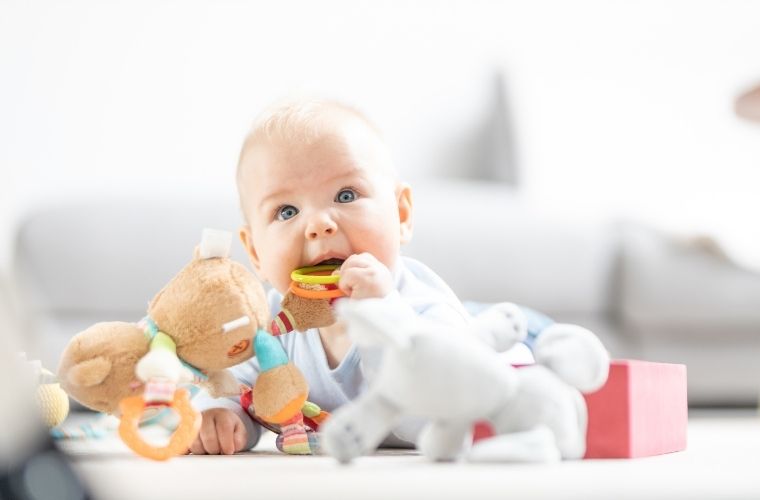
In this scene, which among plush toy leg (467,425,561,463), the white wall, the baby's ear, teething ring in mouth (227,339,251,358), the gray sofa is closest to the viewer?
plush toy leg (467,425,561,463)

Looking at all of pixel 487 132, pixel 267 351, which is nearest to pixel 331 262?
pixel 267 351

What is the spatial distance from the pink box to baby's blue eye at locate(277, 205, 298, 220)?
12.6 inches

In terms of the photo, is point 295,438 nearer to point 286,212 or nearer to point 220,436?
point 220,436

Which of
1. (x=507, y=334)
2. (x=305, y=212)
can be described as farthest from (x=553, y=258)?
(x=507, y=334)

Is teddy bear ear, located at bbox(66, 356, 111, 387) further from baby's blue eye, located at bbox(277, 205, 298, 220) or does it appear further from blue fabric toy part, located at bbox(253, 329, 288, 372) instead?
baby's blue eye, located at bbox(277, 205, 298, 220)

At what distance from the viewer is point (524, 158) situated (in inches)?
95.9

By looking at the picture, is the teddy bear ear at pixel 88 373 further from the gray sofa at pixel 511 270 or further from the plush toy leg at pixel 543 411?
the gray sofa at pixel 511 270

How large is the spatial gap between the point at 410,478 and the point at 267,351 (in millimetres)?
232

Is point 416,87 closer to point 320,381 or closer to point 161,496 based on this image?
point 320,381

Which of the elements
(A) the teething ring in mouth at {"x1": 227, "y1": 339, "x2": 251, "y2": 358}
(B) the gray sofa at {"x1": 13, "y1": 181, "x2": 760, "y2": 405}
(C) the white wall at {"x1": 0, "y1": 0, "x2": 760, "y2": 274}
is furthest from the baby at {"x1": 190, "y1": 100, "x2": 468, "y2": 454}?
(C) the white wall at {"x1": 0, "y1": 0, "x2": 760, "y2": 274}

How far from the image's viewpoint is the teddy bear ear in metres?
0.70

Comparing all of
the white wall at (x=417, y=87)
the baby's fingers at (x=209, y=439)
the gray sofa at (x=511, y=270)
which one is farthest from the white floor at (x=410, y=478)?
the white wall at (x=417, y=87)

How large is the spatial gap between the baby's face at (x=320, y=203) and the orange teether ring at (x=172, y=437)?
0.19 metres

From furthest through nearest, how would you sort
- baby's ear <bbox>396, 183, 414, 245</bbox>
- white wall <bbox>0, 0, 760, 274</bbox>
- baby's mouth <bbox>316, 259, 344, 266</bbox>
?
white wall <bbox>0, 0, 760, 274</bbox>, baby's ear <bbox>396, 183, 414, 245</bbox>, baby's mouth <bbox>316, 259, 344, 266</bbox>
